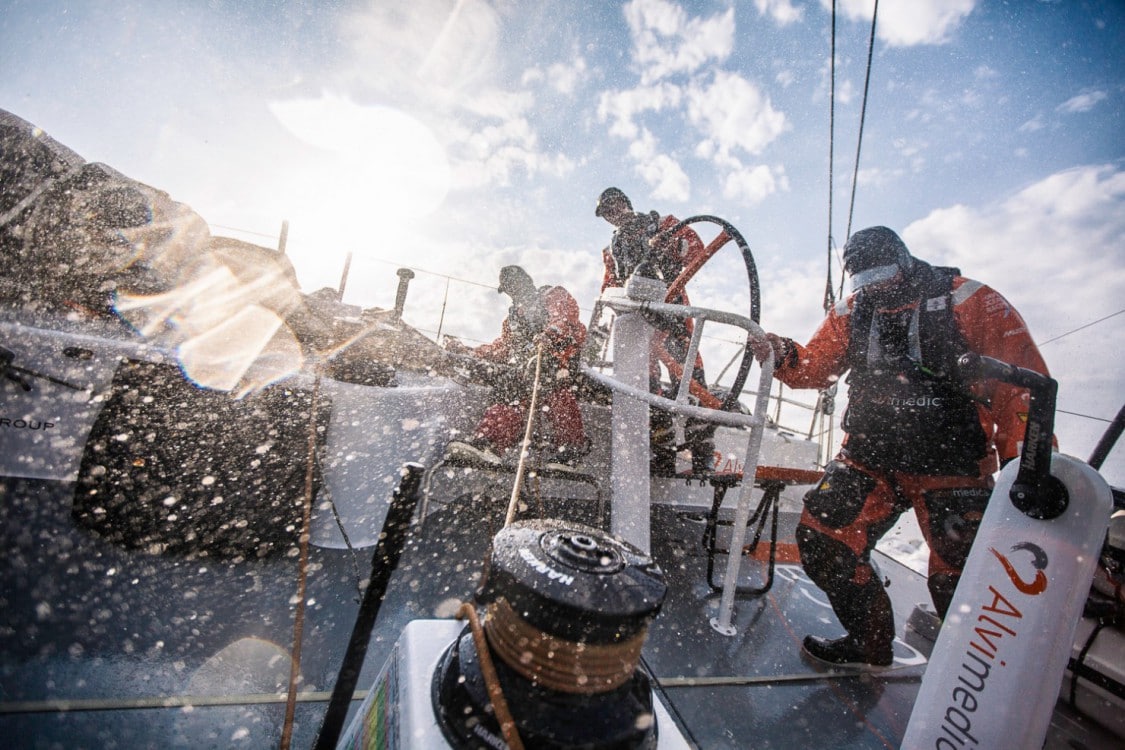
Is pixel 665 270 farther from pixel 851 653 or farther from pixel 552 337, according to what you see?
pixel 851 653

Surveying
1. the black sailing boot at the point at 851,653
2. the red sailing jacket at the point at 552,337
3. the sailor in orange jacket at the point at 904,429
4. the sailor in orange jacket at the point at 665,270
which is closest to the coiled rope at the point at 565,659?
the sailor in orange jacket at the point at 904,429

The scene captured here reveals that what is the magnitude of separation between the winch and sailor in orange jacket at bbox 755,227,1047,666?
1772 millimetres

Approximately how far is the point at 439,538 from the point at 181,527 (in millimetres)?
1448

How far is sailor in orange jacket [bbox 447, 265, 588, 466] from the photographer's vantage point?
9.52 ft

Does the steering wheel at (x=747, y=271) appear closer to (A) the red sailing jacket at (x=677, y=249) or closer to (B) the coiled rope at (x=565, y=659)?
(A) the red sailing jacket at (x=677, y=249)

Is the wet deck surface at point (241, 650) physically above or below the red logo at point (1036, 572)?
below

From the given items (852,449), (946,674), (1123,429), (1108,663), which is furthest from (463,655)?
(1123,429)

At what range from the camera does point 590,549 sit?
63 centimetres

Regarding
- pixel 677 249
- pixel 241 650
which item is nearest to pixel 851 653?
pixel 677 249

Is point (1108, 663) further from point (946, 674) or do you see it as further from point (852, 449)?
point (946, 674)

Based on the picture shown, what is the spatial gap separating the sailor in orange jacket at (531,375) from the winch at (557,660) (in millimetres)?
2022

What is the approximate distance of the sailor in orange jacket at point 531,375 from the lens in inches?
114

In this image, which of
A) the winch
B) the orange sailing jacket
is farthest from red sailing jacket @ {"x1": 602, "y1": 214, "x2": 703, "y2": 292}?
the winch

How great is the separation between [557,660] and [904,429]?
2.38m
